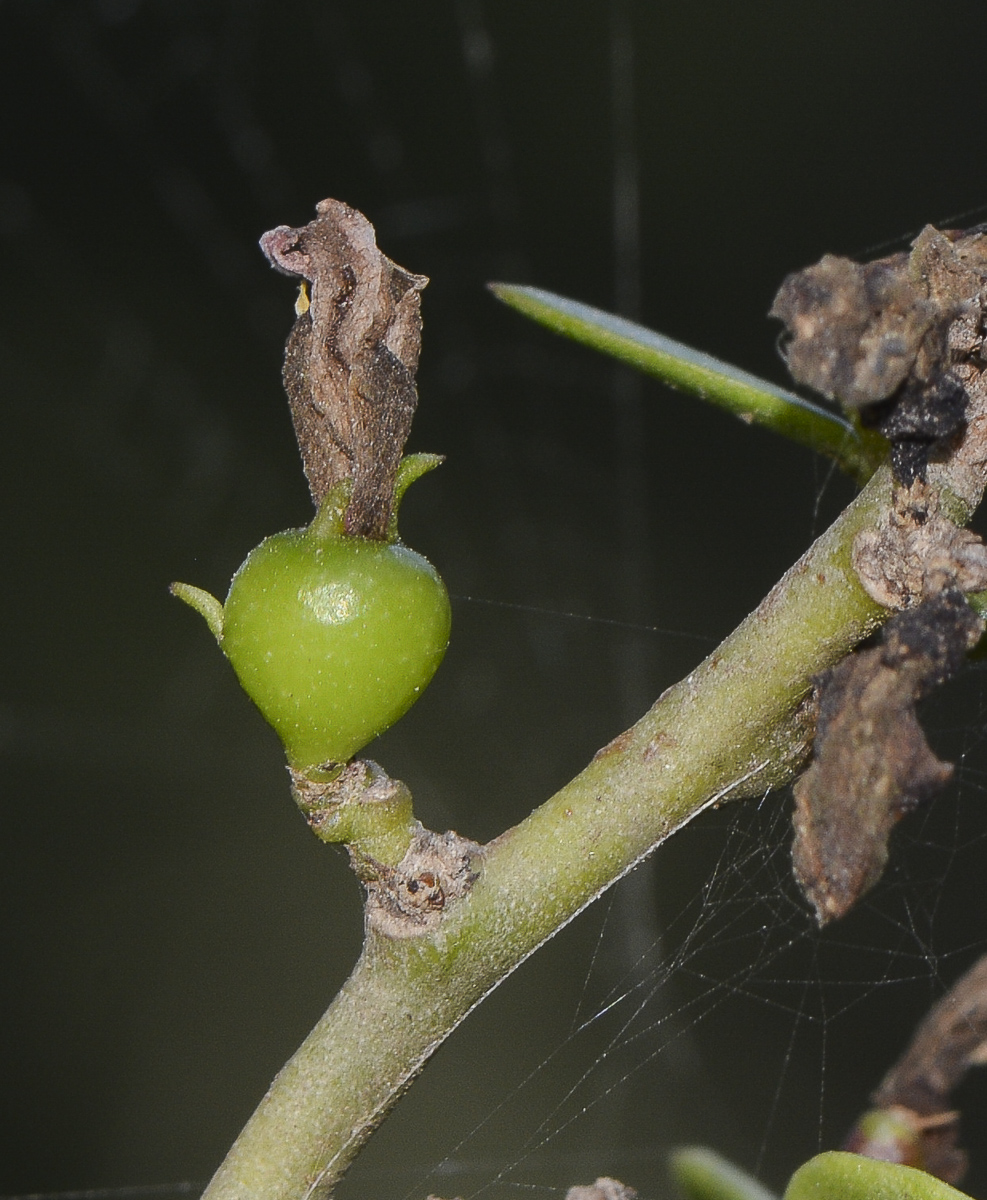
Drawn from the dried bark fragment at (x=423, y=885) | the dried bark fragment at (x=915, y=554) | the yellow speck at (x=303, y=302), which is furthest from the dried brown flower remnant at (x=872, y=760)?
the yellow speck at (x=303, y=302)

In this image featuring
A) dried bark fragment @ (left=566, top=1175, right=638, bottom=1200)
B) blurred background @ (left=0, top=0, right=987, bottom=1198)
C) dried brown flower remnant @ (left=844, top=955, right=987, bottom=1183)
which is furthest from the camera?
blurred background @ (left=0, top=0, right=987, bottom=1198)

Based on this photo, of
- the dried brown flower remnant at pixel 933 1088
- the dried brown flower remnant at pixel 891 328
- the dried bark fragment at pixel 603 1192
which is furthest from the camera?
the dried brown flower remnant at pixel 933 1088

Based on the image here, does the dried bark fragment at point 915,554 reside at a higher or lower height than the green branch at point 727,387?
lower

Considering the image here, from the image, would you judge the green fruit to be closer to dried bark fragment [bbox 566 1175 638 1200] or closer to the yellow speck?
the yellow speck

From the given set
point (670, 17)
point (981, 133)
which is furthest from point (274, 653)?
point (670, 17)

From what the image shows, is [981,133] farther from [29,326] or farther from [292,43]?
[29,326]

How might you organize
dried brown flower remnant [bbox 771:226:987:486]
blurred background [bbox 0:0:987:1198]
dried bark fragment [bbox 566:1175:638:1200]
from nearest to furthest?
dried brown flower remnant [bbox 771:226:987:486]
dried bark fragment [bbox 566:1175:638:1200]
blurred background [bbox 0:0:987:1198]

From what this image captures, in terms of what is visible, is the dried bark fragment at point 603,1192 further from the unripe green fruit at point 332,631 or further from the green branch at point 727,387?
the green branch at point 727,387

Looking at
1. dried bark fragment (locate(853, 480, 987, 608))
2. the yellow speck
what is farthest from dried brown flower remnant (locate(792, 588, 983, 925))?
the yellow speck
